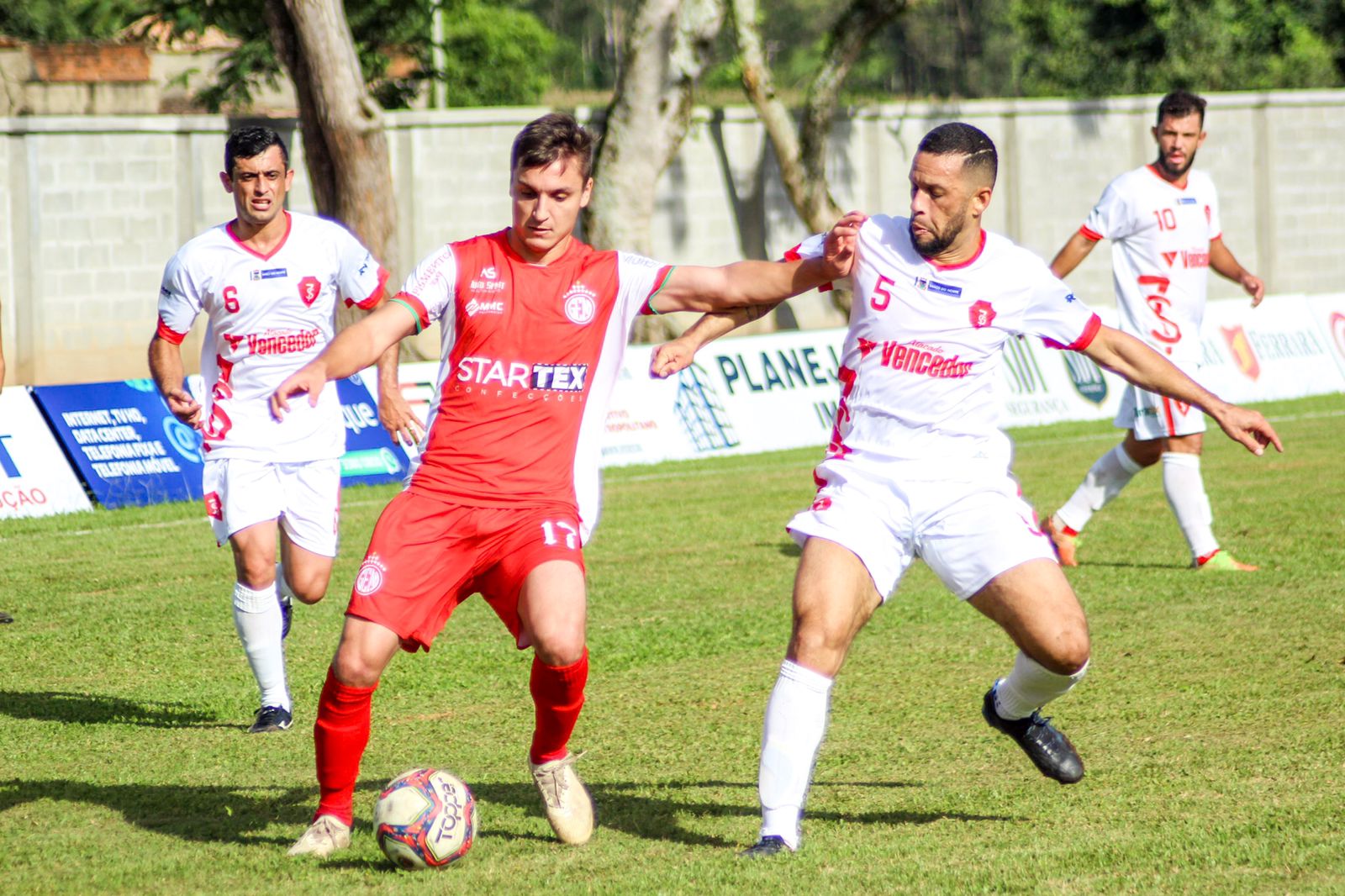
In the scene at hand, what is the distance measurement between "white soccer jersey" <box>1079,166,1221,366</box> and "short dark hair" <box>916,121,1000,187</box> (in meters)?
4.72

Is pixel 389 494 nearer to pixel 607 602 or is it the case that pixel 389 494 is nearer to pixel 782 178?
pixel 607 602

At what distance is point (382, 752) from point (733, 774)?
1419 mm

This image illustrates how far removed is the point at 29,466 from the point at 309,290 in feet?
22.7

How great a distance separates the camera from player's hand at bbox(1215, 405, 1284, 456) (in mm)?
5391

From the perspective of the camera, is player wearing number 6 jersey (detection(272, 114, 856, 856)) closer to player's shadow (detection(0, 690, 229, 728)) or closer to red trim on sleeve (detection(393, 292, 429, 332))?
red trim on sleeve (detection(393, 292, 429, 332))

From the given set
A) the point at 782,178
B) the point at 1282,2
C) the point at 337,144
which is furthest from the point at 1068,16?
the point at 337,144

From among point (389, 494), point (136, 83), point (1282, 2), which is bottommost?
point (389, 494)

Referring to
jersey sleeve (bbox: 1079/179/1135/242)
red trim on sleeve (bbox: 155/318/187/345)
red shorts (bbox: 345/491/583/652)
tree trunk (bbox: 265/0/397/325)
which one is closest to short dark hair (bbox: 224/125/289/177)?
red trim on sleeve (bbox: 155/318/187/345)

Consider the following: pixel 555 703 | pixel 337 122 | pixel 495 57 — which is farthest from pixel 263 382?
pixel 495 57

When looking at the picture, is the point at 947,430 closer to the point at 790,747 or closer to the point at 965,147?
the point at 965,147

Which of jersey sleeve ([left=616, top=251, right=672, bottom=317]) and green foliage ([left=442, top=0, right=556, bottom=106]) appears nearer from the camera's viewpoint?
jersey sleeve ([left=616, top=251, right=672, bottom=317])

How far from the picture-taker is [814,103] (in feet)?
87.7

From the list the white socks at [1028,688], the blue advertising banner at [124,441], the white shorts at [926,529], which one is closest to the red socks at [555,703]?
the white shorts at [926,529]

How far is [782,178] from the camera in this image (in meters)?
27.6
